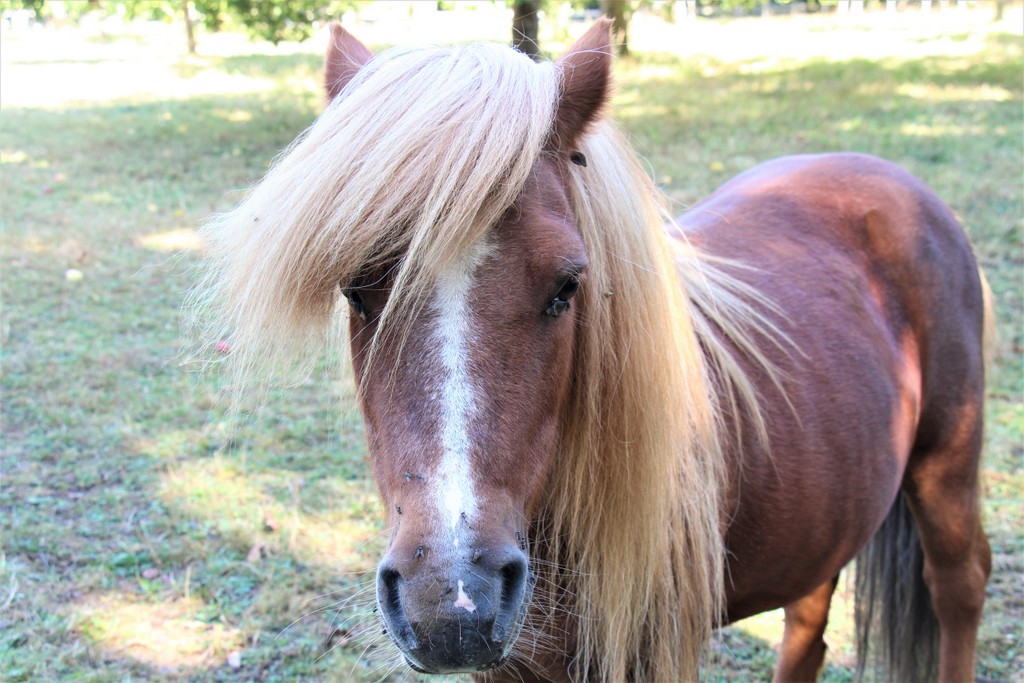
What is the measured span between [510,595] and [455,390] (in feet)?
1.07

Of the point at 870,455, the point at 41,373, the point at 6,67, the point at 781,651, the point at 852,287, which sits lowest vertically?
the point at 781,651

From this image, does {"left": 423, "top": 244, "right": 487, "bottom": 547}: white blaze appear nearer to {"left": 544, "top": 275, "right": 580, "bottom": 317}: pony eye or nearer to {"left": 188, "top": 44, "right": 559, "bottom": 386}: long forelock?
{"left": 188, "top": 44, "right": 559, "bottom": 386}: long forelock

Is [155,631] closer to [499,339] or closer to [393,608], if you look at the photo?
[393,608]

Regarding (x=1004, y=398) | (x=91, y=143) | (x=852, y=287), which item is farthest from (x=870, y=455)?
(x=91, y=143)

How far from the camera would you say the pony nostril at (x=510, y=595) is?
4.23 ft

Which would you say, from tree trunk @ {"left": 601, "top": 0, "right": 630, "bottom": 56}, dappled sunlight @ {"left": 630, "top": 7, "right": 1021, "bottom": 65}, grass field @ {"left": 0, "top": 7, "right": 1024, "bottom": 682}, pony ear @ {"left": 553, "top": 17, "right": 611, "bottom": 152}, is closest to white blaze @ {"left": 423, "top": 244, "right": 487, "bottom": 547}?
pony ear @ {"left": 553, "top": 17, "right": 611, "bottom": 152}

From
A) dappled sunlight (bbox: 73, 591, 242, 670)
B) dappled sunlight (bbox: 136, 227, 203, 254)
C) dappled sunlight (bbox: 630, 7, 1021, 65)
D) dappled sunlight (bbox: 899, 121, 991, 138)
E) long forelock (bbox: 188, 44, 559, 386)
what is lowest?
dappled sunlight (bbox: 73, 591, 242, 670)

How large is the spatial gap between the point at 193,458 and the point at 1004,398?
13.9 ft

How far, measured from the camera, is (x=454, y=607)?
122 cm

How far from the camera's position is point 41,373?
4805 mm

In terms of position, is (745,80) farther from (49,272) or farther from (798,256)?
(798,256)

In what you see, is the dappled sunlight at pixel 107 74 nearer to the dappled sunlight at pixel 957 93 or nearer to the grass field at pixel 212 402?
the grass field at pixel 212 402

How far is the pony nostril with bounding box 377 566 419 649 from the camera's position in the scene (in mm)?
1279

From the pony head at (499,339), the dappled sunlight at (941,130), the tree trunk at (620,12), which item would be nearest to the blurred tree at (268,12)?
the tree trunk at (620,12)
